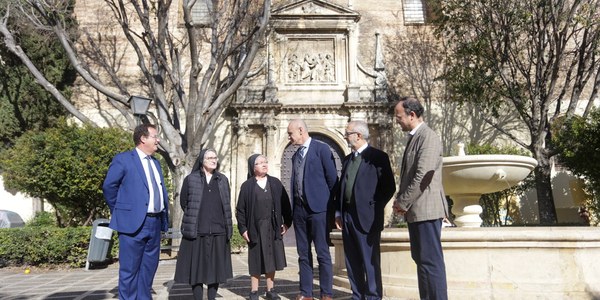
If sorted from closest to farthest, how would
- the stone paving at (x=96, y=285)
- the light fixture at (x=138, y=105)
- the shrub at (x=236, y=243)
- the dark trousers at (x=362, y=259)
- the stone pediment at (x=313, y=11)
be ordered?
the dark trousers at (x=362, y=259) → the stone paving at (x=96, y=285) → the light fixture at (x=138, y=105) → the shrub at (x=236, y=243) → the stone pediment at (x=313, y=11)

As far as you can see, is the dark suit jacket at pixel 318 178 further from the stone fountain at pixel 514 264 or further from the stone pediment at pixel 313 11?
the stone pediment at pixel 313 11

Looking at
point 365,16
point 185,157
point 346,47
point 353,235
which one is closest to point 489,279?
point 353,235

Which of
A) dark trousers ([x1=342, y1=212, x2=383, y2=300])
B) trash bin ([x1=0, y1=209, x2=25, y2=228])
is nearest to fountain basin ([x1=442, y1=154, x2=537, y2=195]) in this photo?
dark trousers ([x1=342, y1=212, x2=383, y2=300])

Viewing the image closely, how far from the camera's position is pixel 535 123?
1362 cm

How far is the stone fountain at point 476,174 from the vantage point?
21.7 ft

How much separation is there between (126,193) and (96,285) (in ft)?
13.3

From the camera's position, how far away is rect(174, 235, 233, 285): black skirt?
15.9 feet

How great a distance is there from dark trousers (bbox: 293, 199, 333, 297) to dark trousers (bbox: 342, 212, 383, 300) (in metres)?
0.42

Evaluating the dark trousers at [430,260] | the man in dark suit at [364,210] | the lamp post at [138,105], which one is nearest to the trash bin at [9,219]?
the lamp post at [138,105]

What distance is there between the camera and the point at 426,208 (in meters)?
3.65

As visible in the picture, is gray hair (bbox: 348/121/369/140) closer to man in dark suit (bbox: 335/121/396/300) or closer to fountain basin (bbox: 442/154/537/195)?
man in dark suit (bbox: 335/121/396/300)

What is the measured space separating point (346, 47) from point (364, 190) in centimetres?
1458

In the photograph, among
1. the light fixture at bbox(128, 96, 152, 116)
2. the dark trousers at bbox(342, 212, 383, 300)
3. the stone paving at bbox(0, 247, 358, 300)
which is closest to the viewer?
the dark trousers at bbox(342, 212, 383, 300)

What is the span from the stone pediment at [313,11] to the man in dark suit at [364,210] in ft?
47.0
